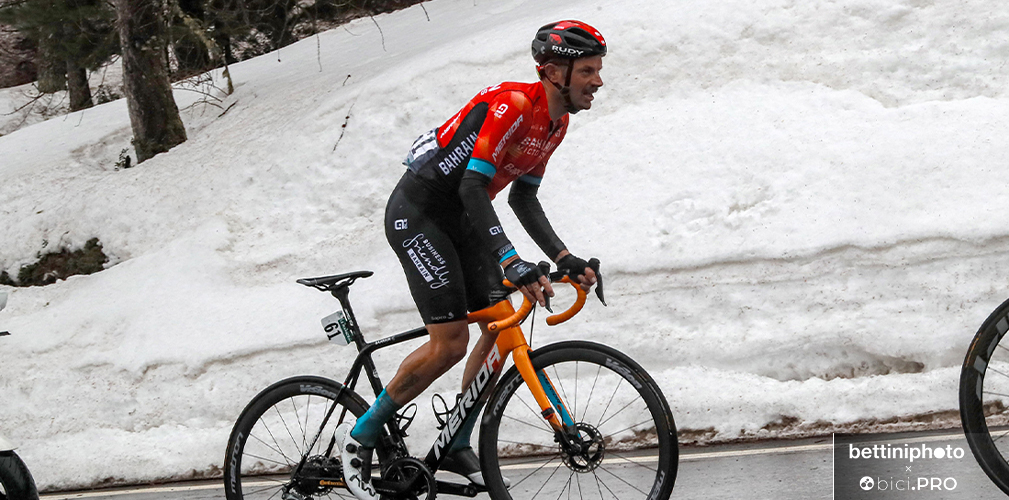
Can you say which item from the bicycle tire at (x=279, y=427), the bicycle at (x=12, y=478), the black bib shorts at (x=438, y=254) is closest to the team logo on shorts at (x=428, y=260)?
the black bib shorts at (x=438, y=254)

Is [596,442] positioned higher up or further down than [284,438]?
higher up

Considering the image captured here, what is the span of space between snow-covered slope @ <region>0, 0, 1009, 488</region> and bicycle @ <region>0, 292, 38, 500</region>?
2.26 metres

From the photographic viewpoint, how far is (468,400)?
12.5 feet

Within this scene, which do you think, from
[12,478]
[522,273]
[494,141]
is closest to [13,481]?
[12,478]

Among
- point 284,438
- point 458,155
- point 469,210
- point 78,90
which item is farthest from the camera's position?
point 78,90

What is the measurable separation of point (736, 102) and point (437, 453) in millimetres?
5371

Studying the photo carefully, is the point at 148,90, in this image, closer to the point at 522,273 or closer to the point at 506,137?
the point at 506,137

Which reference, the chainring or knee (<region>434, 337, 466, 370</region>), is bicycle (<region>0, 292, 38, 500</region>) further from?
knee (<region>434, 337, 466, 370</region>)

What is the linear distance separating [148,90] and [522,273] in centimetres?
877

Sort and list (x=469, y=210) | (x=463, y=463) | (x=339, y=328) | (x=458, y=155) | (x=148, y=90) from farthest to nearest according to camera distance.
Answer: (x=148, y=90), (x=339, y=328), (x=463, y=463), (x=458, y=155), (x=469, y=210)

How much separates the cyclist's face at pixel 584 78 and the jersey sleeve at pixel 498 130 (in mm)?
198

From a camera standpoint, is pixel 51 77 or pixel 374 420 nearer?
pixel 374 420

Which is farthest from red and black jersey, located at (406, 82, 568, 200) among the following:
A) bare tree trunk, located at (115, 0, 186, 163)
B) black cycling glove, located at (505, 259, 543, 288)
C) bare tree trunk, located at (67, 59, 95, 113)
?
bare tree trunk, located at (67, 59, 95, 113)

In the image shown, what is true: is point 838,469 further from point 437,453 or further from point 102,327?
point 102,327
